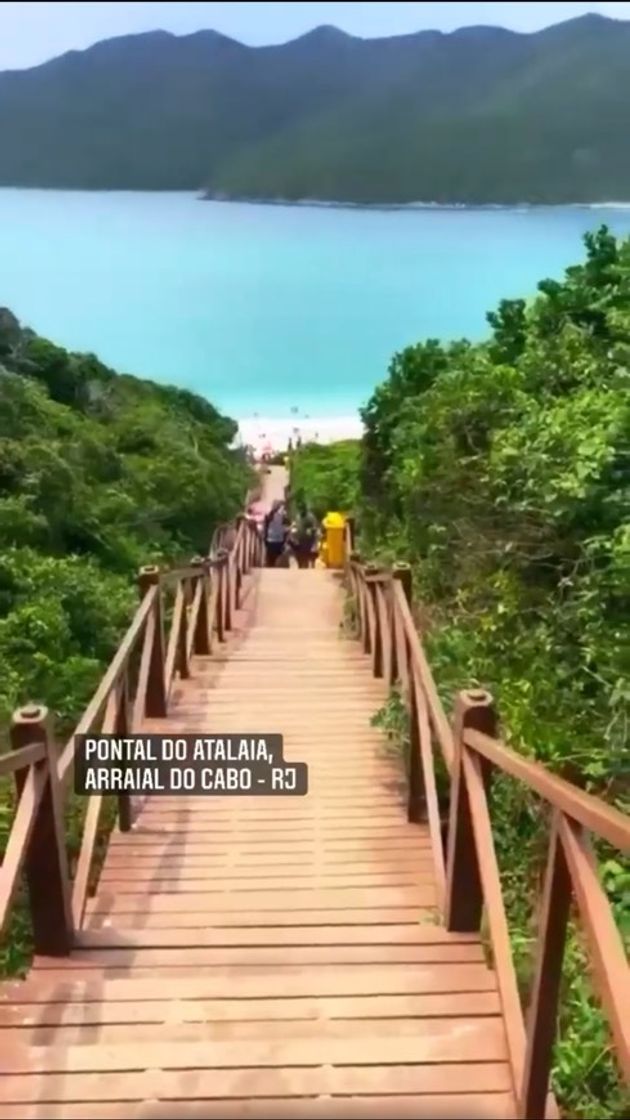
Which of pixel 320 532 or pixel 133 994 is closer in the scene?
pixel 133 994

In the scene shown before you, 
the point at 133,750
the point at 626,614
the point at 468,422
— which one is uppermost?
the point at 468,422

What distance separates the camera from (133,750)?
3908 millimetres

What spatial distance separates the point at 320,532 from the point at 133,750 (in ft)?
41.9

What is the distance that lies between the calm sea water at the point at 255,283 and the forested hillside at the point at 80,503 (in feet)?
21.3

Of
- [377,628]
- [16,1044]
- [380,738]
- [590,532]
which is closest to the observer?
[16,1044]

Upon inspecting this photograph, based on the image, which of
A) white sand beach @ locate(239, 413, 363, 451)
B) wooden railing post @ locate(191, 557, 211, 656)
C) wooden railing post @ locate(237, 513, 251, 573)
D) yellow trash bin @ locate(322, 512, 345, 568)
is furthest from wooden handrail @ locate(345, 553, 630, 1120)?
white sand beach @ locate(239, 413, 363, 451)

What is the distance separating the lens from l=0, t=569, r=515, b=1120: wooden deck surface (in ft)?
7.14

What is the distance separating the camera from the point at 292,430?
34.7 metres

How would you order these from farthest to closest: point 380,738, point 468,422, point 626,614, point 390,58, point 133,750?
point 390,58 < point 468,422 < point 380,738 < point 626,614 < point 133,750

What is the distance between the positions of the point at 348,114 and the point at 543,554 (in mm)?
15163

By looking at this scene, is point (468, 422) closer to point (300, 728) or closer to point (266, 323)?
point (300, 728)

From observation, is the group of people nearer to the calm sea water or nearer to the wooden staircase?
the calm sea water

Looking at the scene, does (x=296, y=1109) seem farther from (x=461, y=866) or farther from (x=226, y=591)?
(x=226, y=591)

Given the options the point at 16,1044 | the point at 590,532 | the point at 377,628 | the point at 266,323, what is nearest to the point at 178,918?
the point at 16,1044
